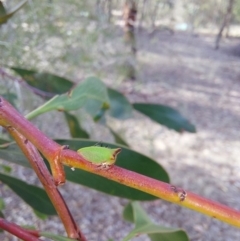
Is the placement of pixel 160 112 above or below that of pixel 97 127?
above

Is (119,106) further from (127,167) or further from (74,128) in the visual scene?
(127,167)

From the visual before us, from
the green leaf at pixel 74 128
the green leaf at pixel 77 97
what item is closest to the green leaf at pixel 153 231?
the green leaf at pixel 77 97

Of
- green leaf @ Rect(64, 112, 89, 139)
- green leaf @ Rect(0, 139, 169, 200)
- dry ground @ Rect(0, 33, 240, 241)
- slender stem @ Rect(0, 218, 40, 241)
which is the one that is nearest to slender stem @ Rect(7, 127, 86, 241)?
slender stem @ Rect(0, 218, 40, 241)

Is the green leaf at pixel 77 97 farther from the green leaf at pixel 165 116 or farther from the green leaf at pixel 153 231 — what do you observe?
the green leaf at pixel 165 116

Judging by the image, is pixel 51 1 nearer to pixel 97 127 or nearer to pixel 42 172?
pixel 97 127

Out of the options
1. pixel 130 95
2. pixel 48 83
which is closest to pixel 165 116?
pixel 48 83

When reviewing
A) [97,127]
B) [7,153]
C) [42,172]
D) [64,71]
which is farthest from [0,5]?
[97,127]
